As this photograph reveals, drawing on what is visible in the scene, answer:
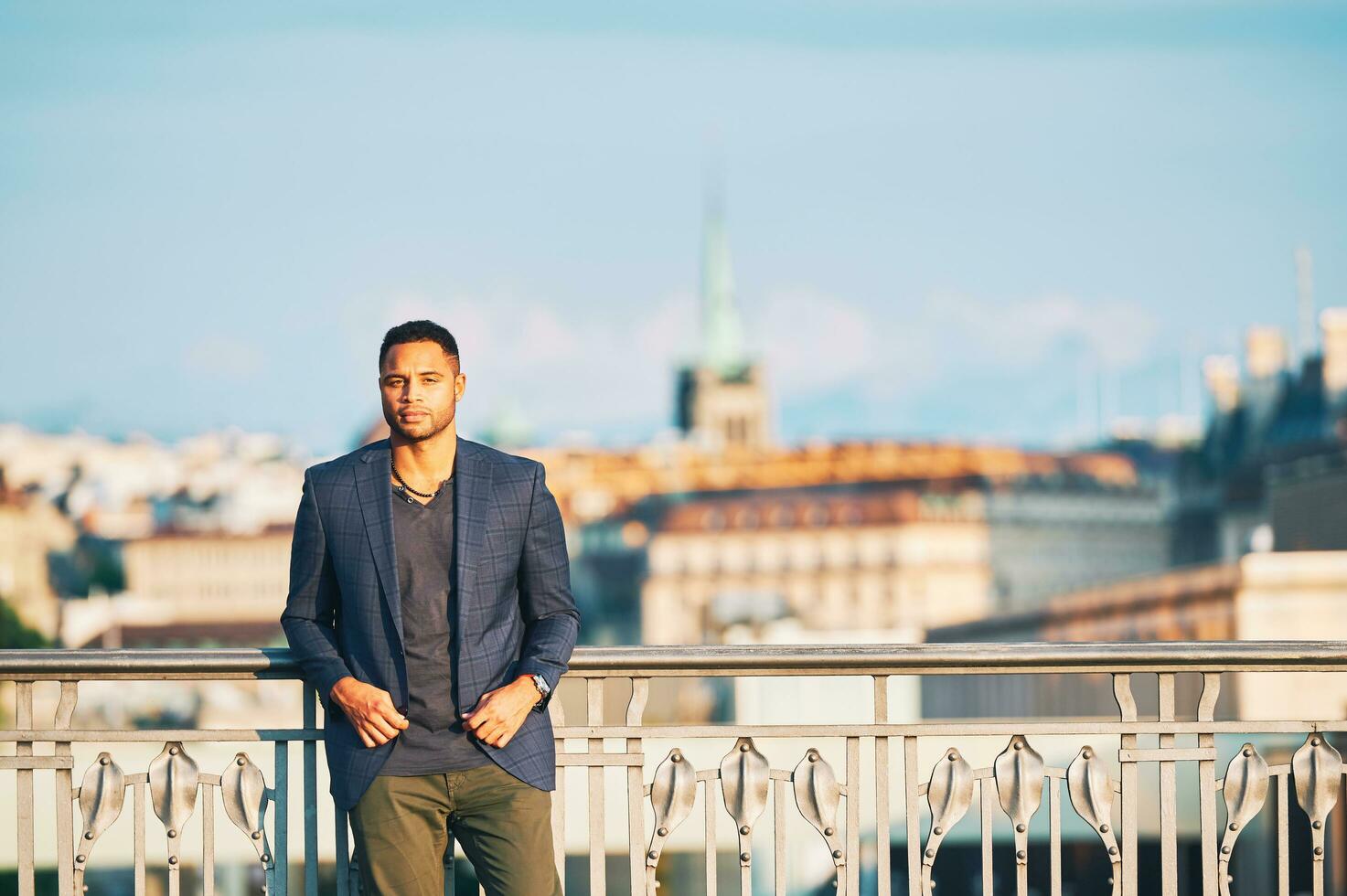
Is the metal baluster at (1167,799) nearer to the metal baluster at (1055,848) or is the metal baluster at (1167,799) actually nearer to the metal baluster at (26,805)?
the metal baluster at (1055,848)

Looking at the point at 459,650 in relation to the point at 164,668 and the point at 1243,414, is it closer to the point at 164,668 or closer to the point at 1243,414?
the point at 164,668

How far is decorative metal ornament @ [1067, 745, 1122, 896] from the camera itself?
6305 millimetres

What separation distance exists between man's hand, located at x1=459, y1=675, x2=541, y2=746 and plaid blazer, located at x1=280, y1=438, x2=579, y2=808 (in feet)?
0.11

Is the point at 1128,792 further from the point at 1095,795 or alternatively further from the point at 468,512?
the point at 468,512

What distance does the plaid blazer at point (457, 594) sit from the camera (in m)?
5.83

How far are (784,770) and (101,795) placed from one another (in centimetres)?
166

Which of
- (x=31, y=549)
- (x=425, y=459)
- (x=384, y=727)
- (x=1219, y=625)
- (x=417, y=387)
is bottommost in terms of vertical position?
(x=1219, y=625)

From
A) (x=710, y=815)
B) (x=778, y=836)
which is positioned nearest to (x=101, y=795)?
(x=710, y=815)

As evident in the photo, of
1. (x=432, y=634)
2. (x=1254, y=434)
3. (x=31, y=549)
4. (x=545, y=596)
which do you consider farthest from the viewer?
(x=31, y=549)

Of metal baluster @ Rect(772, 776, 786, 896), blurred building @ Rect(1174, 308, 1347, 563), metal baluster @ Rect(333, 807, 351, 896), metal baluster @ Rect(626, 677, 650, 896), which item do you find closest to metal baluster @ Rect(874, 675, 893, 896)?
metal baluster @ Rect(772, 776, 786, 896)

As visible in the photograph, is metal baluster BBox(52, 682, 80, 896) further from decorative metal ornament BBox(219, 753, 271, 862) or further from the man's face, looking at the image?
the man's face

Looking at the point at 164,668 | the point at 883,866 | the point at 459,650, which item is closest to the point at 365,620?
the point at 459,650

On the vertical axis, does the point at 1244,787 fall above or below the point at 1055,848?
above

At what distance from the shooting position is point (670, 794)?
20.3ft
